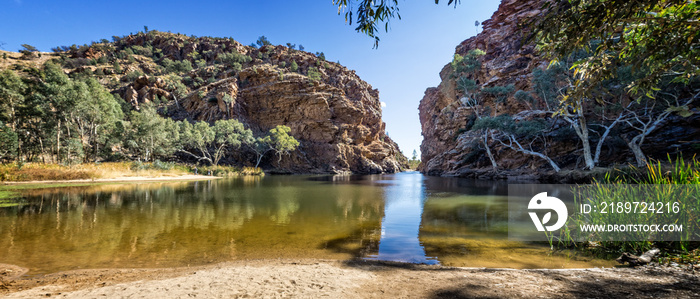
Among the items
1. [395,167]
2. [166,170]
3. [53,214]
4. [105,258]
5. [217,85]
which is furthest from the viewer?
[395,167]

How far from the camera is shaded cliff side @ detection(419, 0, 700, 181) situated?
22547mm

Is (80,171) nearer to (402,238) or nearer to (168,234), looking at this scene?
(168,234)

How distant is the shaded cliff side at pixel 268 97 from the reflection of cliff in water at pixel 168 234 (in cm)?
4527

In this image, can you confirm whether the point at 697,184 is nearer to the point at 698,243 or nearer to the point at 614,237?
the point at 698,243

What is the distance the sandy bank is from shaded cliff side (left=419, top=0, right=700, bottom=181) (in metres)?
3.39

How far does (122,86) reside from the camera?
2269 inches

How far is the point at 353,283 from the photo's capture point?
3.32m

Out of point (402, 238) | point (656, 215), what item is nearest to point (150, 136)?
point (402, 238)

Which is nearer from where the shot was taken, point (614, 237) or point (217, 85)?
point (614, 237)

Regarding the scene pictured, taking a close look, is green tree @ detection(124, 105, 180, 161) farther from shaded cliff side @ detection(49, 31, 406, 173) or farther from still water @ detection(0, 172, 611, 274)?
still water @ detection(0, 172, 611, 274)

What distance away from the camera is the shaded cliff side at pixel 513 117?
22.5 metres

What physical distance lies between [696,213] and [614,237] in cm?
115

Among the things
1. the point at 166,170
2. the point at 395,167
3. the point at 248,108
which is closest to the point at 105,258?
the point at 166,170

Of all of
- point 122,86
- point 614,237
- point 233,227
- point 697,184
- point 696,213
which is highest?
point 122,86
